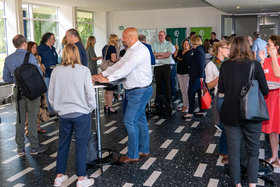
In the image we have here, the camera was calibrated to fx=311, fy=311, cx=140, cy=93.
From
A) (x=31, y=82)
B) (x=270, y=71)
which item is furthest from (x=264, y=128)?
(x=31, y=82)

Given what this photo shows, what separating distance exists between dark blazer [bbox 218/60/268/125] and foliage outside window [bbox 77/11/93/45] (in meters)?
13.4

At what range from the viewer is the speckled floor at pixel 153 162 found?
3335mm

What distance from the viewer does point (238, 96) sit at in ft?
8.76

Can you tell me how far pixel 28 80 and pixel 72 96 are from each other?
1178 mm

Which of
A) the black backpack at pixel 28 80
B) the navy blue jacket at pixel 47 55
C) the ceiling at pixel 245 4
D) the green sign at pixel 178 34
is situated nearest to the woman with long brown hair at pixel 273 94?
the black backpack at pixel 28 80

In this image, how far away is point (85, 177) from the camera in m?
3.28

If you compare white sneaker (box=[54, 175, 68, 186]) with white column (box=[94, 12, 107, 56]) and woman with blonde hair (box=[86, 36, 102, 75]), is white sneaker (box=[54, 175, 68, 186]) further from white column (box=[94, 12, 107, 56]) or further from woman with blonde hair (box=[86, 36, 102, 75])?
white column (box=[94, 12, 107, 56])

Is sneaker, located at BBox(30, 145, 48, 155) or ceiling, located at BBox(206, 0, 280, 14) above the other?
ceiling, located at BBox(206, 0, 280, 14)

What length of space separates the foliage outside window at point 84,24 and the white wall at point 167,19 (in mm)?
1206

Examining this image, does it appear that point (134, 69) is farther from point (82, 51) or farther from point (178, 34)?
point (178, 34)

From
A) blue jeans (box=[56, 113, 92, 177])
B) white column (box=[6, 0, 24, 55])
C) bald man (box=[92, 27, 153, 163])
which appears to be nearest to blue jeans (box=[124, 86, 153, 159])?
bald man (box=[92, 27, 153, 163])

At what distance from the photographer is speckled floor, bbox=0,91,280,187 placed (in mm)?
3335

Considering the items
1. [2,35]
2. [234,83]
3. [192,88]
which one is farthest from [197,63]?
[2,35]

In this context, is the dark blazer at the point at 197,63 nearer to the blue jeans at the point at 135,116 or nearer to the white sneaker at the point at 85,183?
the blue jeans at the point at 135,116
